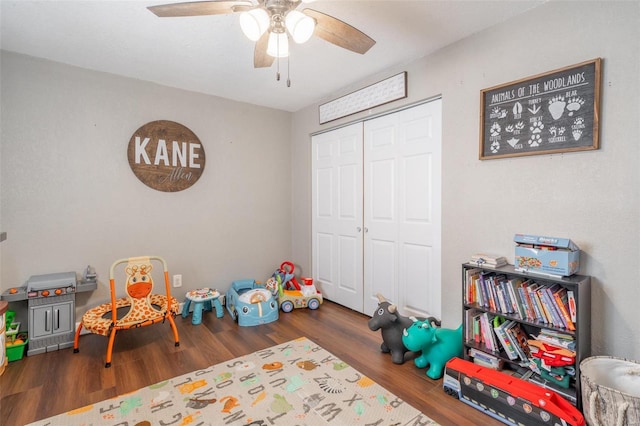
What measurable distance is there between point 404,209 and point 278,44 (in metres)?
1.82

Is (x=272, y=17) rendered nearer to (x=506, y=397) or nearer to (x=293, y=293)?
(x=506, y=397)

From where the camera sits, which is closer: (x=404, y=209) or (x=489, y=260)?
(x=489, y=260)

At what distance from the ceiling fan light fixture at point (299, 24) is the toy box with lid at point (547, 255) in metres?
1.72

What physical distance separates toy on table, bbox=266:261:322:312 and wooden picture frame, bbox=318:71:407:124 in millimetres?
1933

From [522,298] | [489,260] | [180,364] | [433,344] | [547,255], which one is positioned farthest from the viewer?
[180,364]

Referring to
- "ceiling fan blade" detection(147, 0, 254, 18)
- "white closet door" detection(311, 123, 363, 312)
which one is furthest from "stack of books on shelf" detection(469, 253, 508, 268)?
"ceiling fan blade" detection(147, 0, 254, 18)

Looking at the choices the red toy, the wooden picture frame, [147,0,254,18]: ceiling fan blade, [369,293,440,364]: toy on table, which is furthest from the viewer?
the wooden picture frame

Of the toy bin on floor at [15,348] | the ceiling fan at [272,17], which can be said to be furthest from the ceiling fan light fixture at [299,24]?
the toy bin on floor at [15,348]

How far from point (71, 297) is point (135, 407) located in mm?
1311

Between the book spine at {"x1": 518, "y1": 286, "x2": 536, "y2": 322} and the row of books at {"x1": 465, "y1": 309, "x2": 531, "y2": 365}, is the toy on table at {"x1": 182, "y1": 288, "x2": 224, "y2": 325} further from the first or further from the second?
the book spine at {"x1": 518, "y1": 286, "x2": 536, "y2": 322}

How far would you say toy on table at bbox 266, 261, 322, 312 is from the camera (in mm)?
3457

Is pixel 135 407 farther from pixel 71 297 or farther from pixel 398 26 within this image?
pixel 398 26

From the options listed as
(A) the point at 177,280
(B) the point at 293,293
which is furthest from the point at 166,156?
(B) the point at 293,293

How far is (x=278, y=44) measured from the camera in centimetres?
171
